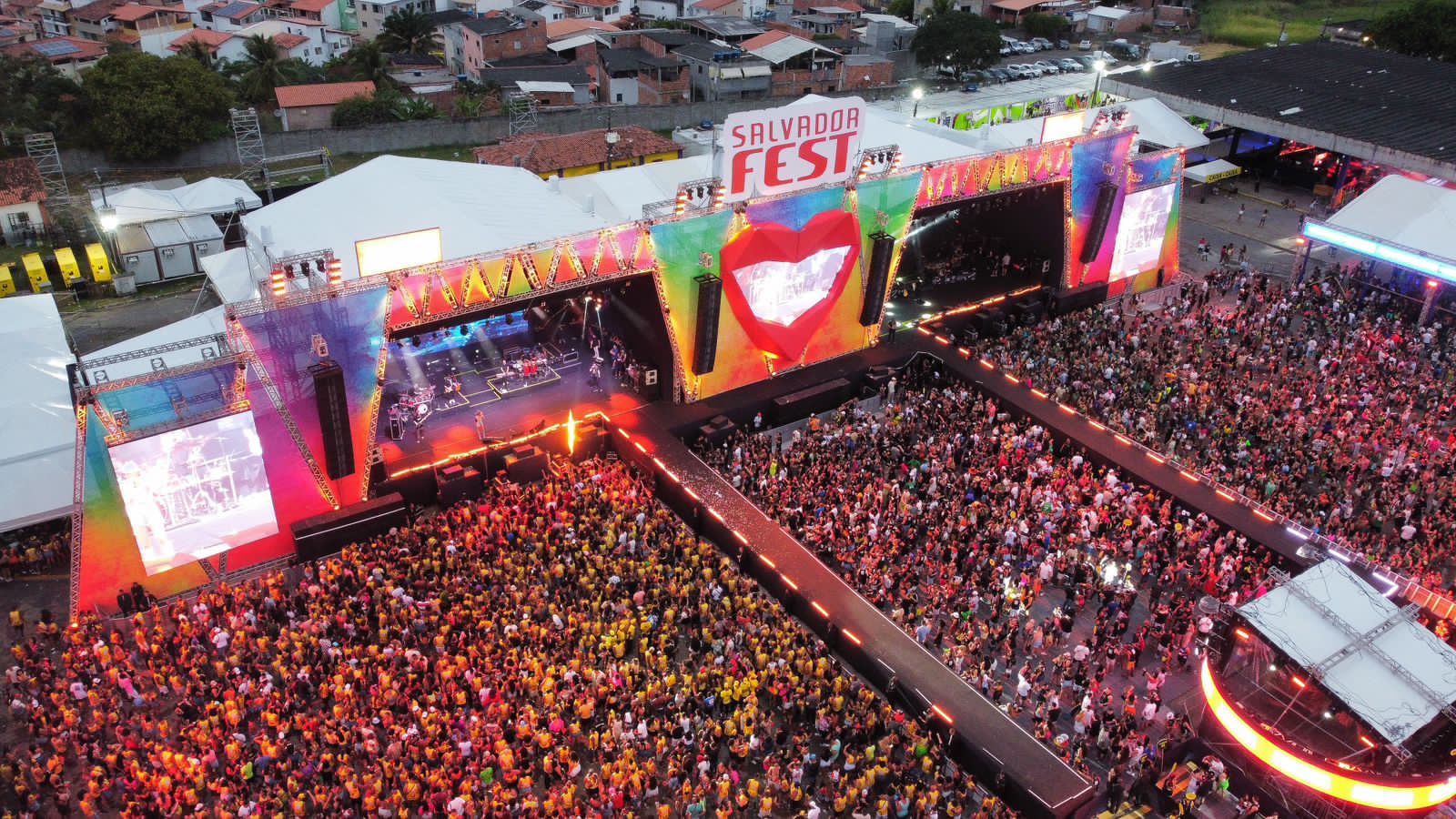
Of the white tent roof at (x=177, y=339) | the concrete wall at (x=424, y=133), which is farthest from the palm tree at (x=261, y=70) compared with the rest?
the white tent roof at (x=177, y=339)

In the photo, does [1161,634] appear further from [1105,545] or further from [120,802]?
[120,802]

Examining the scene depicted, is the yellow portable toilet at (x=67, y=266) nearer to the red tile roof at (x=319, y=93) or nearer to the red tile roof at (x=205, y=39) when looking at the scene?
the red tile roof at (x=319, y=93)

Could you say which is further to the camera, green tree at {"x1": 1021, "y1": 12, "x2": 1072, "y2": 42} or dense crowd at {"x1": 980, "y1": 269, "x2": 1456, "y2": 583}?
green tree at {"x1": 1021, "y1": 12, "x2": 1072, "y2": 42}

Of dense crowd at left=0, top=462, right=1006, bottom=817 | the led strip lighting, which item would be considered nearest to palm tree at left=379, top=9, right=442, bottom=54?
the led strip lighting

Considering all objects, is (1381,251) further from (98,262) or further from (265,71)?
(265,71)

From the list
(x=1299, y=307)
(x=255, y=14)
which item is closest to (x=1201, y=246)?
(x=1299, y=307)

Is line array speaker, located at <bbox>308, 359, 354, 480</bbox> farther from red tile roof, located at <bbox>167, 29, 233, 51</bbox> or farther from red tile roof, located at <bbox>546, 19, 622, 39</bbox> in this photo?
red tile roof, located at <bbox>546, 19, 622, 39</bbox>
